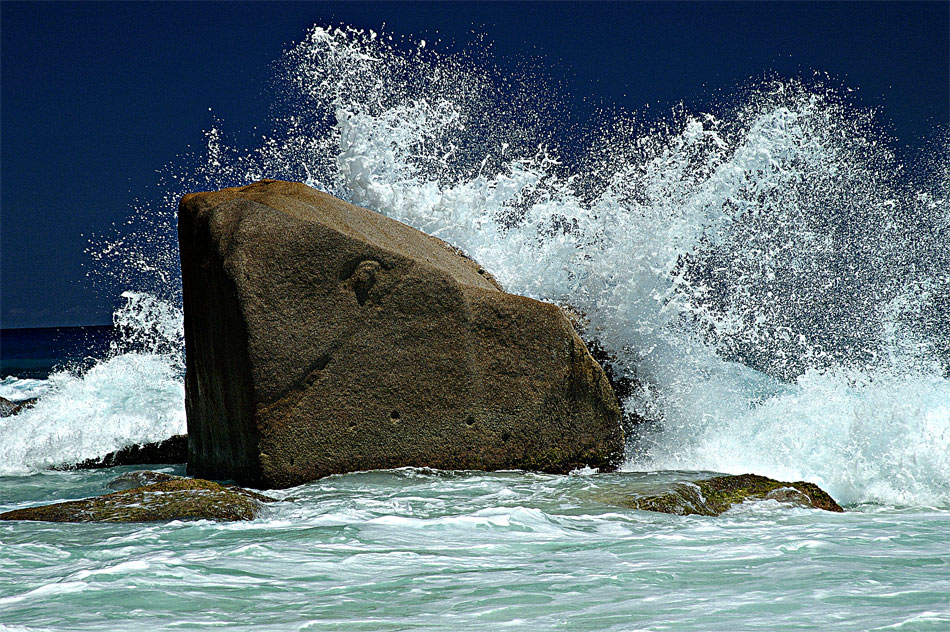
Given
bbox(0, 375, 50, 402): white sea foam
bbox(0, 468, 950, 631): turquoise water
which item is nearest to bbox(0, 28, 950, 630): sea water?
bbox(0, 468, 950, 631): turquoise water

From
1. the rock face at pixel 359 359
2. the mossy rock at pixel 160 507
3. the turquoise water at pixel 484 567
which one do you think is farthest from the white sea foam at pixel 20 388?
the turquoise water at pixel 484 567

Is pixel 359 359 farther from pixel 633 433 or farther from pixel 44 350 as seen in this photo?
pixel 44 350

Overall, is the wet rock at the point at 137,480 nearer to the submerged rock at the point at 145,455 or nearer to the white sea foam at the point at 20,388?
the submerged rock at the point at 145,455

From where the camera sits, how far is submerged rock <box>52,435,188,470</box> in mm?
6633

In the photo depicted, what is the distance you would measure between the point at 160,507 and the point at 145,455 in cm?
291

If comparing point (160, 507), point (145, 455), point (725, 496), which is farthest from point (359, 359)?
point (145, 455)

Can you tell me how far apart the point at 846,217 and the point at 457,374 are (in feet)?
14.7

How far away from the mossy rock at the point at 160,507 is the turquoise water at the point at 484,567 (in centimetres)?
11

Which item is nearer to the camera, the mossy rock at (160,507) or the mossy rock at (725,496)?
the mossy rock at (160,507)

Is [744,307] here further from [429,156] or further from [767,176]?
[429,156]

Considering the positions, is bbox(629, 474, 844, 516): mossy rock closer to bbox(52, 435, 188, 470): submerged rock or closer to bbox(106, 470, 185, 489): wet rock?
bbox(106, 470, 185, 489): wet rock

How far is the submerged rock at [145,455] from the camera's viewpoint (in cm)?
663

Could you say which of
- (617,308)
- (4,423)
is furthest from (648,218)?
(4,423)

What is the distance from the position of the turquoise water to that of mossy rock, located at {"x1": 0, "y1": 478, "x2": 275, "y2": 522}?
0.11 metres
